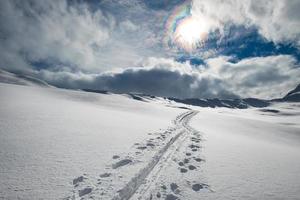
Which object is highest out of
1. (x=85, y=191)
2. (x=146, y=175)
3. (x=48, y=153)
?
(x=48, y=153)

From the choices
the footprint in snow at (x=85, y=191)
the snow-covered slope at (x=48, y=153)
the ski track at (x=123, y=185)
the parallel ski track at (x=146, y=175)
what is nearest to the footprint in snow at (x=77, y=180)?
the ski track at (x=123, y=185)

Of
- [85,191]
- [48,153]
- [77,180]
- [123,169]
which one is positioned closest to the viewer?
[85,191]

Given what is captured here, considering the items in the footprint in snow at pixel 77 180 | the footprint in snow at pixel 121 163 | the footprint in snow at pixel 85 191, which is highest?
the footprint in snow at pixel 121 163

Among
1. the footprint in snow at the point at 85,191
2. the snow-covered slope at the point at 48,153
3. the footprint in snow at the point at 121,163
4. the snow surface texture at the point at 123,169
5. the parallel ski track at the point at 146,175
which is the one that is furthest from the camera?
the footprint in snow at the point at 121,163

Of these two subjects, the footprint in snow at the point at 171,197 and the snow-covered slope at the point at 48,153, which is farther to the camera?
the footprint in snow at the point at 171,197

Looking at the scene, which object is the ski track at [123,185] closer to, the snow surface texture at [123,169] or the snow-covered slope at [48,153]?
the snow surface texture at [123,169]

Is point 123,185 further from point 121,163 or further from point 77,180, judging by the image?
point 121,163

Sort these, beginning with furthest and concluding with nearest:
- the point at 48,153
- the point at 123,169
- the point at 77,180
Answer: the point at 48,153
the point at 123,169
the point at 77,180

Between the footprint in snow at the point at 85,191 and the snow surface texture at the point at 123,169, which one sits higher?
the snow surface texture at the point at 123,169

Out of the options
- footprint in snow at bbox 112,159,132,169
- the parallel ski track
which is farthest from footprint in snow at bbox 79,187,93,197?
footprint in snow at bbox 112,159,132,169

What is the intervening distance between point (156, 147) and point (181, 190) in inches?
148

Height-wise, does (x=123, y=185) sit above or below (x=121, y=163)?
below

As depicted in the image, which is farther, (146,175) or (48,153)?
(48,153)

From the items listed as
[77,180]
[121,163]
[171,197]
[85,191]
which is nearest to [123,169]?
[121,163]
